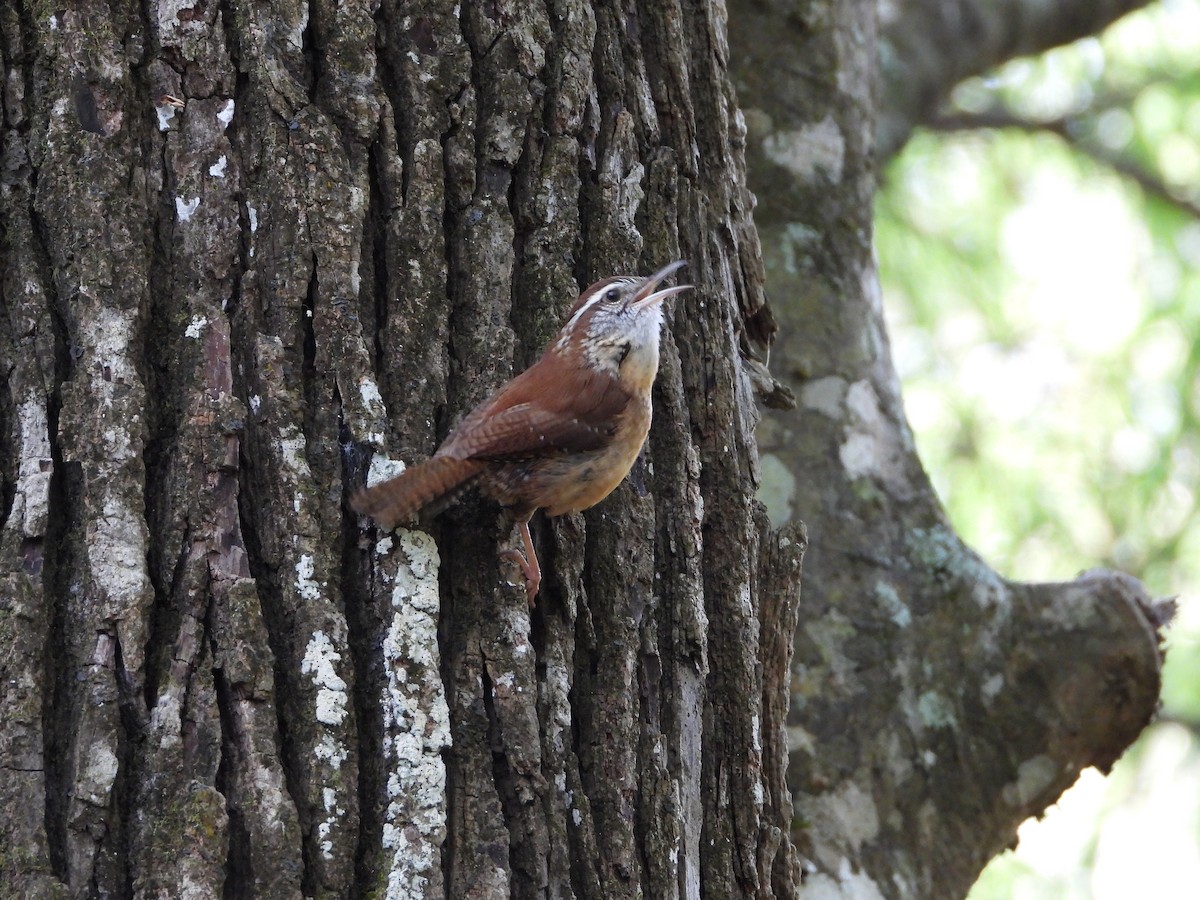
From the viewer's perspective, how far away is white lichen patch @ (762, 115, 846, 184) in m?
4.25

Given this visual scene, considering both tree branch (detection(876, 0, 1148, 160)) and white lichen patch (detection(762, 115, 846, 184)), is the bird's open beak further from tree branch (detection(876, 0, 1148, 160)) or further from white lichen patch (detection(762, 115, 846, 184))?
tree branch (detection(876, 0, 1148, 160))

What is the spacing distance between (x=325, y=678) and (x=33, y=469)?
1.92ft

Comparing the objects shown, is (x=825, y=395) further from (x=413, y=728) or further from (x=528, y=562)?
(x=413, y=728)

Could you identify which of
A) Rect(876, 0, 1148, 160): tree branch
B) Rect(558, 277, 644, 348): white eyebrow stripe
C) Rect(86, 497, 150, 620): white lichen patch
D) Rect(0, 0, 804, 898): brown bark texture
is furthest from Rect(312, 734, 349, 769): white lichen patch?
Rect(876, 0, 1148, 160): tree branch

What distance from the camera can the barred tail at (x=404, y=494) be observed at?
7.17 feet

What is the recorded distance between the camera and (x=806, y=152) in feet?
14.0

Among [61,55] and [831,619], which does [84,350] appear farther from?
[831,619]

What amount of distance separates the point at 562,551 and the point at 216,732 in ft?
2.36

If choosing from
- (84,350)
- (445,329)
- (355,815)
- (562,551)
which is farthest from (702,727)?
(84,350)

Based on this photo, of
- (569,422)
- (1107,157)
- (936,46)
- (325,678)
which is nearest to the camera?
(325,678)

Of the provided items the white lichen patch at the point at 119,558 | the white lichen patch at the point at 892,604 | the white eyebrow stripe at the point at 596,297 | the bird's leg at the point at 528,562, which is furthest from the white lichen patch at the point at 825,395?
the white lichen patch at the point at 119,558

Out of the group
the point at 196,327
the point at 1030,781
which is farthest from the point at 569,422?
the point at 1030,781

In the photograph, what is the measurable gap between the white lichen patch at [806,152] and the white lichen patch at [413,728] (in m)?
2.43

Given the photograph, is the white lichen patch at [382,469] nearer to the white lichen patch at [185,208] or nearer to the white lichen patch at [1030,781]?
the white lichen patch at [185,208]
